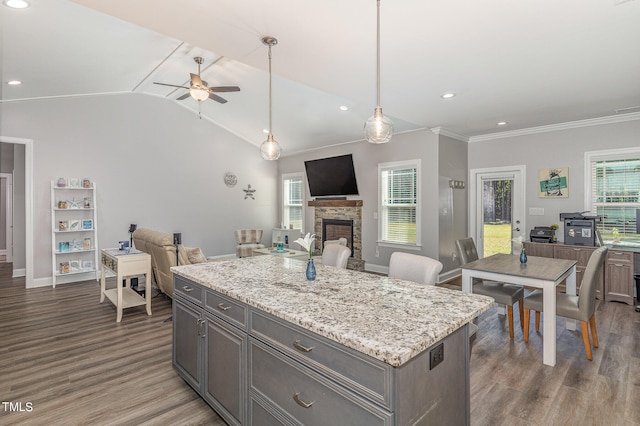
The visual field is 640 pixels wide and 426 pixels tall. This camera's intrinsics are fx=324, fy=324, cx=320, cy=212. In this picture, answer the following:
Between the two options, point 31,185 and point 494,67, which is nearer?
point 494,67

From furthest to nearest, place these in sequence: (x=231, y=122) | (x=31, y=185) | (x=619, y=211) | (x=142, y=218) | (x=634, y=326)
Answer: (x=231, y=122)
(x=142, y=218)
(x=31, y=185)
(x=619, y=211)
(x=634, y=326)

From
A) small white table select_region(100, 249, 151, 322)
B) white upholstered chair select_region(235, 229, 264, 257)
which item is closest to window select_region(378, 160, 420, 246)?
white upholstered chair select_region(235, 229, 264, 257)

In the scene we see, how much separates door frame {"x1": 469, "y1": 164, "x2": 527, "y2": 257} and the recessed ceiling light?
657cm

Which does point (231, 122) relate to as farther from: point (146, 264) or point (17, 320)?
point (17, 320)

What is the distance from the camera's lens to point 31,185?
533 cm

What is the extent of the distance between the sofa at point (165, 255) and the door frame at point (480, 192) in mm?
5022

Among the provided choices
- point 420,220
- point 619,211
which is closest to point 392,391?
point 420,220

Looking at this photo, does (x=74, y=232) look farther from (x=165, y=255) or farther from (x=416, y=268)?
(x=416, y=268)

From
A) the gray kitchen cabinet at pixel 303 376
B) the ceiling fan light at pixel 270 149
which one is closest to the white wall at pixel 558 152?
the ceiling fan light at pixel 270 149

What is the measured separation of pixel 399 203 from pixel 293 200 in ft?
10.4

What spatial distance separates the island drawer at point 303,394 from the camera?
1219mm

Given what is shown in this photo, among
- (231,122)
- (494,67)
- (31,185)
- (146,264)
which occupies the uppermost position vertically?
(231,122)

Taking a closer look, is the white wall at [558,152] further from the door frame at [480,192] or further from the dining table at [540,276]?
the dining table at [540,276]

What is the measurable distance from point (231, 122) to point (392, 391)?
7182 millimetres
